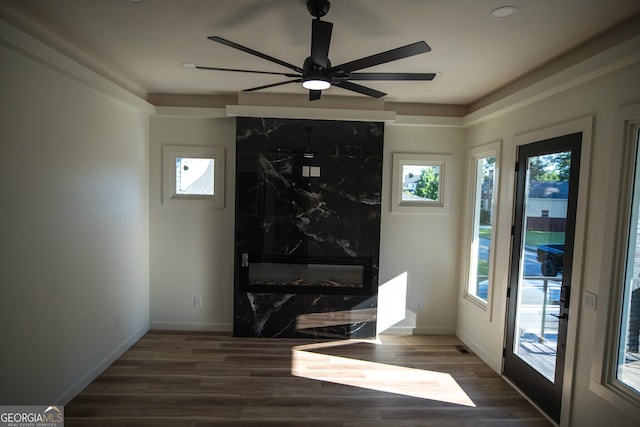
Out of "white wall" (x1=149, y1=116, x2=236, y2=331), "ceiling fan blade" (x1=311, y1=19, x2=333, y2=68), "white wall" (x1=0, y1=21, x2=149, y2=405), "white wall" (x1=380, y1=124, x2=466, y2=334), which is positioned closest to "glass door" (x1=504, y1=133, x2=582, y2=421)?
"white wall" (x1=380, y1=124, x2=466, y2=334)

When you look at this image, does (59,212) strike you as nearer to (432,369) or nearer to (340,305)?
(340,305)

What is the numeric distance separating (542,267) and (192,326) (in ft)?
12.8

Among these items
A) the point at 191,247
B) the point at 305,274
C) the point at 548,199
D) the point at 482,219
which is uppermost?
the point at 548,199

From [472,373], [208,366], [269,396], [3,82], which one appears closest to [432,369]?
[472,373]

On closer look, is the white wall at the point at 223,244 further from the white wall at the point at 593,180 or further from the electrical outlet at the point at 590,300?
the electrical outlet at the point at 590,300

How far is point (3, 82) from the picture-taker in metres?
2.09

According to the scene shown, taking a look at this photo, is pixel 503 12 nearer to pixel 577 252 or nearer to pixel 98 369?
pixel 577 252

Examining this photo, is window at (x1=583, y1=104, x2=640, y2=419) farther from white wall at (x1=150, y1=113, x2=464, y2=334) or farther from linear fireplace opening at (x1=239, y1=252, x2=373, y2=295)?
linear fireplace opening at (x1=239, y1=252, x2=373, y2=295)

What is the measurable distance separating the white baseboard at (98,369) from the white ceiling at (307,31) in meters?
2.71

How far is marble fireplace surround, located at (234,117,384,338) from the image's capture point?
13.2 ft

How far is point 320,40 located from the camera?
1.78 meters

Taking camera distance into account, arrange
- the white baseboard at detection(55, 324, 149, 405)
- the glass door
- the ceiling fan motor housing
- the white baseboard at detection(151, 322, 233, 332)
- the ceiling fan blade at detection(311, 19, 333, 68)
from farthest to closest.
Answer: the white baseboard at detection(151, 322, 233, 332), the white baseboard at detection(55, 324, 149, 405), the glass door, the ceiling fan motor housing, the ceiling fan blade at detection(311, 19, 333, 68)

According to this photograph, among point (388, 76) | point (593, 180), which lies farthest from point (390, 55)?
point (593, 180)

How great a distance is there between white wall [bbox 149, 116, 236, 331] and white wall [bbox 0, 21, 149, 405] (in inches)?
18.4
